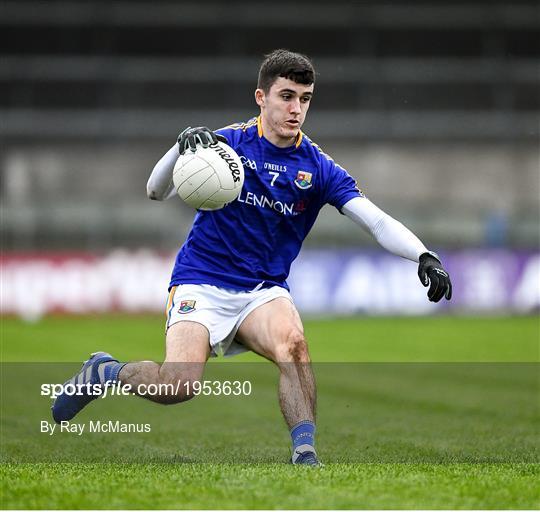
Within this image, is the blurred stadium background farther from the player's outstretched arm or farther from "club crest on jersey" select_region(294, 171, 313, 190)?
the player's outstretched arm

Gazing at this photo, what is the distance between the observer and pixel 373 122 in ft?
109

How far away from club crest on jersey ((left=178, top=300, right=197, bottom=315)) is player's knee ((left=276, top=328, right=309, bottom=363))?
2.03 feet

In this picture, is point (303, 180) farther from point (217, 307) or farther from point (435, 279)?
point (435, 279)

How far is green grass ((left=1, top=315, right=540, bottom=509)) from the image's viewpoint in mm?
4820

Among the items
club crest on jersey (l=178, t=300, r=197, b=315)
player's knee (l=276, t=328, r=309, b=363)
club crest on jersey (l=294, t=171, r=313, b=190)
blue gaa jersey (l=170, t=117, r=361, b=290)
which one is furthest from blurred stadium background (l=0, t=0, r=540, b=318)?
player's knee (l=276, t=328, r=309, b=363)

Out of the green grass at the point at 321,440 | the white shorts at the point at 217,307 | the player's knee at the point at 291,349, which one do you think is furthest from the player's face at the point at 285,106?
the green grass at the point at 321,440

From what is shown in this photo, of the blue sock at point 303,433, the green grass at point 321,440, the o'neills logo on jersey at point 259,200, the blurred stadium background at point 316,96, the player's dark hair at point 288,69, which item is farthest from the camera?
the blurred stadium background at point 316,96

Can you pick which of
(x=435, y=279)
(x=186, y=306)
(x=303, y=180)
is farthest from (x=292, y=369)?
(x=303, y=180)

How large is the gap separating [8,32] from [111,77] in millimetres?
3615

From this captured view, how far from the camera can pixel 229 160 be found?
6191 millimetres

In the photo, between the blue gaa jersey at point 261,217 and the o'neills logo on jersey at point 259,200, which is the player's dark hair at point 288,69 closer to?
the blue gaa jersey at point 261,217

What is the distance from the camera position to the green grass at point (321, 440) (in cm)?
482

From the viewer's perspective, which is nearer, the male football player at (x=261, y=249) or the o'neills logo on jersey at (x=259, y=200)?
the male football player at (x=261, y=249)

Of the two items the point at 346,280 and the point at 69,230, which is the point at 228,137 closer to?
the point at 346,280
